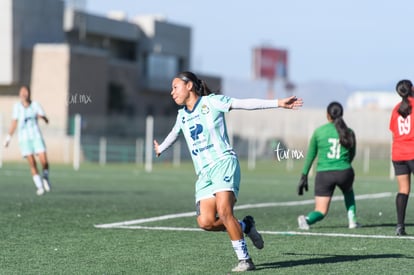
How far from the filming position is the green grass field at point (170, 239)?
9523 millimetres

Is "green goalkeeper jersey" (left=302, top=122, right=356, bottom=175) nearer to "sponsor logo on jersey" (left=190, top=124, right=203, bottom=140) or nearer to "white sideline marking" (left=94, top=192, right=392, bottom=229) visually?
"white sideline marking" (left=94, top=192, right=392, bottom=229)

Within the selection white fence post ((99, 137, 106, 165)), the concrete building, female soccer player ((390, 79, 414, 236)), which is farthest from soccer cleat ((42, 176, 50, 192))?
white fence post ((99, 137, 106, 165))

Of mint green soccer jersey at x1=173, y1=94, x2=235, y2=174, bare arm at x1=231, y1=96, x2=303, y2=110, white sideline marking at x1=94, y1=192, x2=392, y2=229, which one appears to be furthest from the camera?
white sideline marking at x1=94, y1=192, x2=392, y2=229

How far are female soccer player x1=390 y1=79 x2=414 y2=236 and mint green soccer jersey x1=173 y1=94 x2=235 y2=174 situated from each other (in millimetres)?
3949

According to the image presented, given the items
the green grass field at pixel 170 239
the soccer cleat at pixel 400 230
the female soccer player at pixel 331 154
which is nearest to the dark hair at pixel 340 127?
the female soccer player at pixel 331 154

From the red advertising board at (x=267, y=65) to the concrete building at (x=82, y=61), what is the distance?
39871 mm

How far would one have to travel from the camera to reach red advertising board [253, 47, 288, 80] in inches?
4262

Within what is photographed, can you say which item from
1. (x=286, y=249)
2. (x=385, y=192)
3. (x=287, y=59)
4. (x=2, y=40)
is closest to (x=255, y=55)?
(x=287, y=59)

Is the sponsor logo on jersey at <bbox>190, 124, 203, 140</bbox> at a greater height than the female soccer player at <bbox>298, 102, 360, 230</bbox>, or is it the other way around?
the sponsor logo on jersey at <bbox>190, 124, 203, 140</bbox>

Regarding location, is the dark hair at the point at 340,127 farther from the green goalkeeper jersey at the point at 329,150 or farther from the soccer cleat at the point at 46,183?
the soccer cleat at the point at 46,183

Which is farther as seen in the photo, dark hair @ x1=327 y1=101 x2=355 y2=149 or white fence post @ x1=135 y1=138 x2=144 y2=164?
white fence post @ x1=135 y1=138 x2=144 y2=164

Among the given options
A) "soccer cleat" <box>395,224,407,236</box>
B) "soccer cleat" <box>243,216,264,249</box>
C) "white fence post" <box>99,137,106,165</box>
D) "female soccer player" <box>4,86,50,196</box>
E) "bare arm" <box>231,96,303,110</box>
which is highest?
"bare arm" <box>231,96,303,110</box>

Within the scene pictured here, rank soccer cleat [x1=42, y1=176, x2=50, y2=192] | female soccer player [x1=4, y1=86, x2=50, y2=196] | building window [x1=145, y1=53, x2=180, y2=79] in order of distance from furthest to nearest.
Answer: building window [x1=145, y1=53, x2=180, y2=79]
soccer cleat [x1=42, y1=176, x2=50, y2=192]
female soccer player [x1=4, y1=86, x2=50, y2=196]

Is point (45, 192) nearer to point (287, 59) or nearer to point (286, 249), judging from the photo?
point (286, 249)
